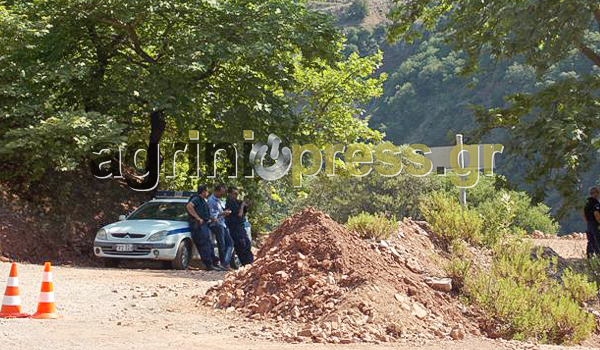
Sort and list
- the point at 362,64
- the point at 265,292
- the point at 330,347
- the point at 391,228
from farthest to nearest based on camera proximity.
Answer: the point at 362,64 < the point at 391,228 < the point at 265,292 < the point at 330,347

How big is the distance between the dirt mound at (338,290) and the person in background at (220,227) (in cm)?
449

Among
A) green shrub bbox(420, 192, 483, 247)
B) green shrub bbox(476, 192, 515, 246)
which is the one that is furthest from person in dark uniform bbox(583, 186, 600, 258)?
green shrub bbox(420, 192, 483, 247)

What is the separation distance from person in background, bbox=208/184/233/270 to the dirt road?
10.3ft

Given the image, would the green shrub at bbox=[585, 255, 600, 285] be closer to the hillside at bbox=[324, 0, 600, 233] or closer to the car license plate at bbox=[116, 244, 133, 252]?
the car license plate at bbox=[116, 244, 133, 252]

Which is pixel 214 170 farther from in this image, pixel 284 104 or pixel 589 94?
pixel 589 94

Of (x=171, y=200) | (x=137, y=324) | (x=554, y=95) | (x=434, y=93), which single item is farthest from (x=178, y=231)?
(x=434, y=93)

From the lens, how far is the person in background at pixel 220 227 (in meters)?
17.8

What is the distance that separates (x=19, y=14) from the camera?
22344mm

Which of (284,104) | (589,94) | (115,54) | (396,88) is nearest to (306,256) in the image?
(589,94)

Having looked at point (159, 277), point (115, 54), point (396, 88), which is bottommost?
point (159, 277)

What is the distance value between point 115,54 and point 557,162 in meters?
13.1

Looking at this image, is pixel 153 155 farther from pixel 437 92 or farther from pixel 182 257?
pixel 437 92

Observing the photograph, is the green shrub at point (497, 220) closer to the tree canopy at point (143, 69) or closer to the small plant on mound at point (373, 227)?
the small plant on mound at point (373, 227)

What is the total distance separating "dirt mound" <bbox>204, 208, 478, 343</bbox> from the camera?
10.1 metres
